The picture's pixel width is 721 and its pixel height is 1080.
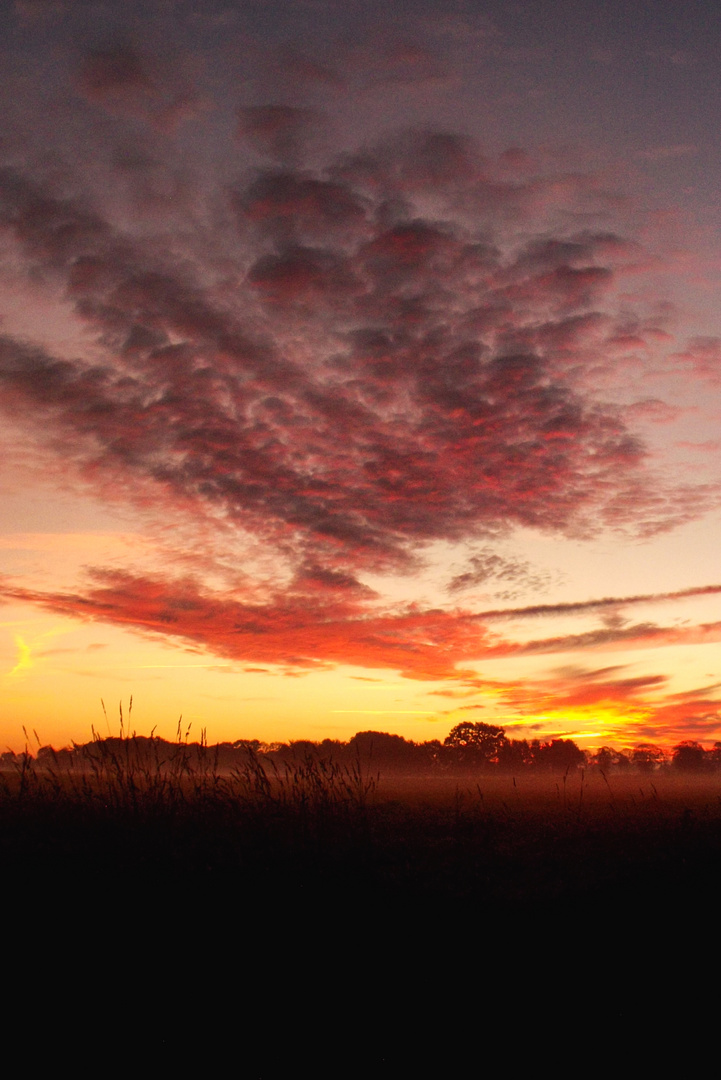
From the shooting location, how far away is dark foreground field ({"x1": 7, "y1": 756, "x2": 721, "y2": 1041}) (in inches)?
207

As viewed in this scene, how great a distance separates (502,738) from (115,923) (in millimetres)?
131354

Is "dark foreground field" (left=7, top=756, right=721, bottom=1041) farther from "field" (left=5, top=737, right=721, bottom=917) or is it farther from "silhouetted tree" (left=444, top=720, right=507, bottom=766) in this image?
"silhouetted tree" (left=444, top=720, right=507, bottom=766)

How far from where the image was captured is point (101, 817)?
30.0 feet

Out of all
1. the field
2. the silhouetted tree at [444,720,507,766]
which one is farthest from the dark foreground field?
the silhouetted tree at [444,720,507,766]

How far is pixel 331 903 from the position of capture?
22.4 feet

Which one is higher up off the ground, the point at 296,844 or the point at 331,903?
the point at 296,844

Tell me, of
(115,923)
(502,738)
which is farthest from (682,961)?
(502,738)

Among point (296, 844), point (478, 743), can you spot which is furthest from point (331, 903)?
point (478, 743)

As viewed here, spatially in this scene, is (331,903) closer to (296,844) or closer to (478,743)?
(296,844)

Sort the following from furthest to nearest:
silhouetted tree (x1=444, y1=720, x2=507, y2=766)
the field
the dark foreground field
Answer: silhouetted tree (x1=444, y1=720, x2=507, y2=766) < the field < the dark foreground field

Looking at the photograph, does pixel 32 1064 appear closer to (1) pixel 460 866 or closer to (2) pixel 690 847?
(1) pixel 460 866

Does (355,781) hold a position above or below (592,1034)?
above

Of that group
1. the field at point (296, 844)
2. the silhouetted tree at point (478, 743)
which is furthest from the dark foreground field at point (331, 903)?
the silhouetted tree at point (478, 743)

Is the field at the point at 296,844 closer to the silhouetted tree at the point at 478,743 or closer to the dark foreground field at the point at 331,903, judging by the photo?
the dark foreground field at the point at 331,903
